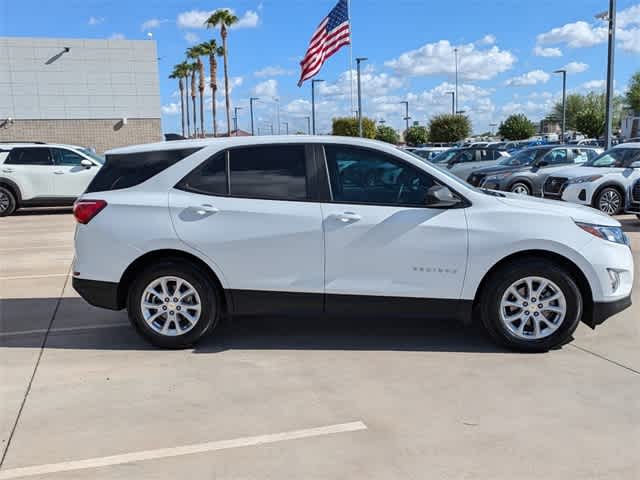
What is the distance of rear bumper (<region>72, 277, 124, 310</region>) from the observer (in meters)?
5.43

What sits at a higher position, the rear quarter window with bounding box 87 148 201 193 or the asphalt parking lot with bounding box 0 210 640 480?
the rear quarter window with bounding box 87 148 201 193

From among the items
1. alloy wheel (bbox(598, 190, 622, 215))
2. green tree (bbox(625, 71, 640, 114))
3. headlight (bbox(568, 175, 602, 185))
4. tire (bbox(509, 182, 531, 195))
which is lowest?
alloy wheel (bbox(598, 190, 622, 215))

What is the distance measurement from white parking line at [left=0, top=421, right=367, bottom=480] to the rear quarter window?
2.51m

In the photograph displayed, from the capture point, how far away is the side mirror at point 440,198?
5.18 m

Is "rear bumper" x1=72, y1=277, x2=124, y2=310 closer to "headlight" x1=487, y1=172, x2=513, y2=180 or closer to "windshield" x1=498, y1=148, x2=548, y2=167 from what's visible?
"headlight" x1=487, y1=172, x2=513, y2=180

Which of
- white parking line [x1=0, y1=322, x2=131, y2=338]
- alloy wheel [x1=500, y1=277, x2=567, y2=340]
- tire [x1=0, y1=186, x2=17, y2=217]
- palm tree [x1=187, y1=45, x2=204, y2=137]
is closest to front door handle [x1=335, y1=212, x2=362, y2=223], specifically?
alloy wheel [x1=500, y1=277, x2=567, y2=340]

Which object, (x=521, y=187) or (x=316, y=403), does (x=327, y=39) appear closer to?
(x=521, y=187)

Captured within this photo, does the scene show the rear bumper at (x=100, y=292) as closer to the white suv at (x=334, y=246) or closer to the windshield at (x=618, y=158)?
the white suv at (x=334, y=246)

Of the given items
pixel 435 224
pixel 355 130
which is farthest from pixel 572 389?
pixel 355 130

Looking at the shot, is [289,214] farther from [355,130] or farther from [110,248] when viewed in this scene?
[355,130]

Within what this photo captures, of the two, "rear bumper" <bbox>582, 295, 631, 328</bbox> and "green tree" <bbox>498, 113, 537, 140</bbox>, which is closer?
"rear bumper" <bbox>582, 295, 631, 328</bbox>

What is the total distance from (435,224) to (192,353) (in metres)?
2.24

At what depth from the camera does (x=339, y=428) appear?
13.0 feet

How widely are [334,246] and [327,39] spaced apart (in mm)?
22016
